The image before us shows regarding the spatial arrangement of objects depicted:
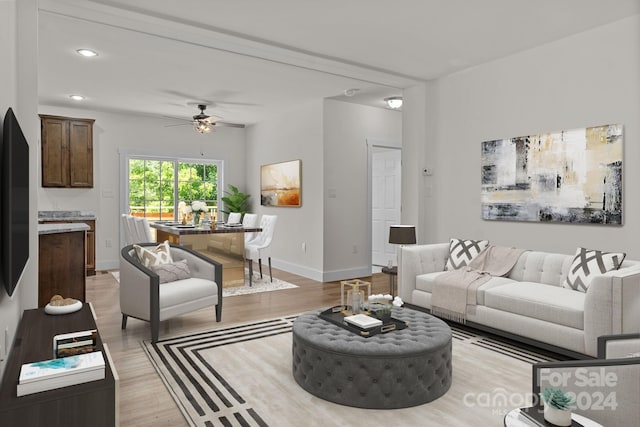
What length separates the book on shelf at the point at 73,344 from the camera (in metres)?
1.86

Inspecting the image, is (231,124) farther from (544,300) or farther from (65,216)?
(544,300)

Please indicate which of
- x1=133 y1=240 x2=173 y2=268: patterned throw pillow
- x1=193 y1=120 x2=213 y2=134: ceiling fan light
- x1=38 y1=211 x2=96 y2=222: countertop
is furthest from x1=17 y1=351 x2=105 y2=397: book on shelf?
x1=38 y1=211 x2=96 y2=222: countertop

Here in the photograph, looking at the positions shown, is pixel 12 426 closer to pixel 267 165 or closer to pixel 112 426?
pixel 112 426

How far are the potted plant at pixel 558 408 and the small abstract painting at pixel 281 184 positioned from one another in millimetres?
5488

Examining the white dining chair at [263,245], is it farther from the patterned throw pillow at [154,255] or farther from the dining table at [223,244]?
the patterned throw pillow at [154,255]

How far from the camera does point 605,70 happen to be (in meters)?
3.81

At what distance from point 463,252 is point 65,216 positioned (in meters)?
5.99

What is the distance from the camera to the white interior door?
7574mm

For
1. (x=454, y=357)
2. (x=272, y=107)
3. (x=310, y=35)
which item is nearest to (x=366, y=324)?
(x=454, y=357)

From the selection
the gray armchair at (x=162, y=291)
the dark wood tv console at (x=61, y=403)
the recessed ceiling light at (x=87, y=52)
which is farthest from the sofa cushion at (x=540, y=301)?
the recessed ceiling light at (x=87, y=52)

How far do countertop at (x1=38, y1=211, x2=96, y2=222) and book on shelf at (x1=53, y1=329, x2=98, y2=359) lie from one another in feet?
18.3

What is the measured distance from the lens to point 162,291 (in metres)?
3.76

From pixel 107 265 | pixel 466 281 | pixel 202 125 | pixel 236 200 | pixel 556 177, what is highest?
pixel 202 125

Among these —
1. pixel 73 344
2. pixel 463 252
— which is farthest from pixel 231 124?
pixel 73 344
